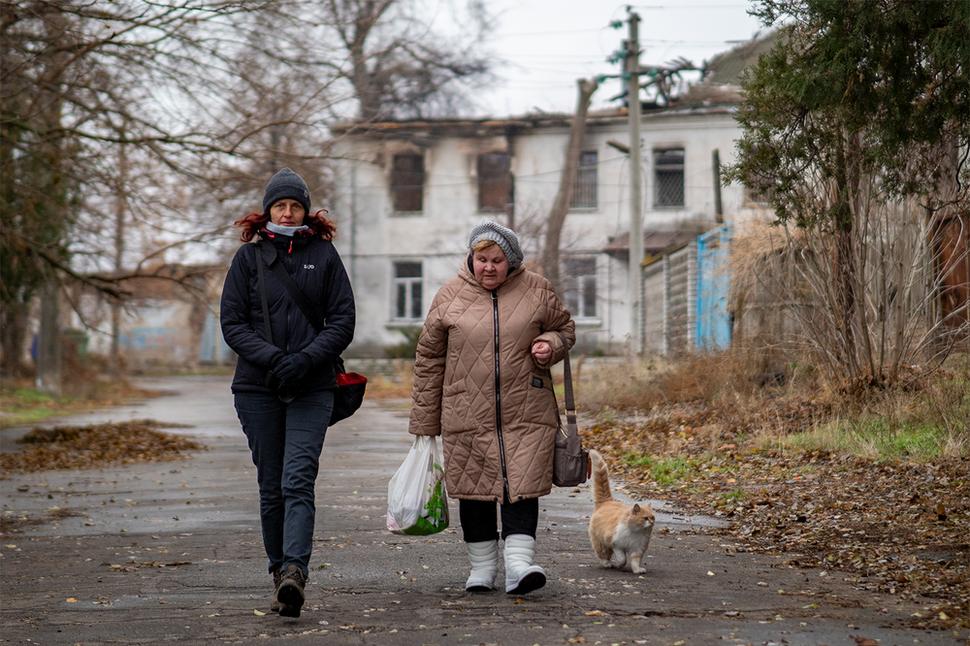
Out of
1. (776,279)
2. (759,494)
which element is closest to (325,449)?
(776,279)

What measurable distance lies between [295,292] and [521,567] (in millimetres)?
1688

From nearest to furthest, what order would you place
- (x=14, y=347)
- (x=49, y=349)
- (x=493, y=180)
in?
(x=49, y=349), (x=14, y=347), (x=493, y=180)

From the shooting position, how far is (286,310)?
21.1ft

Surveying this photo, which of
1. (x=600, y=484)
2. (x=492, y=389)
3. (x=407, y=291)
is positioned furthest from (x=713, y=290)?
(x=407, y=291)

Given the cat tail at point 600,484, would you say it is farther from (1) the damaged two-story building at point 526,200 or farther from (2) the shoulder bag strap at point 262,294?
(1) the damaged two-story building at point 526,200

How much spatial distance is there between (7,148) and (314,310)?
45.1 feet

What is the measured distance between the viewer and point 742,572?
286 inches

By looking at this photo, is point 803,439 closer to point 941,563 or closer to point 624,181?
point 941,563

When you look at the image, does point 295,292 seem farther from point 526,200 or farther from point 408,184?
point 408,184

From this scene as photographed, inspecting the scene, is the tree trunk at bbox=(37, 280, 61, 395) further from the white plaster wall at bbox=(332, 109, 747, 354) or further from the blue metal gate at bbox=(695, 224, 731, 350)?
the blue metal gate at bbox=(695, 224, 731, 350)

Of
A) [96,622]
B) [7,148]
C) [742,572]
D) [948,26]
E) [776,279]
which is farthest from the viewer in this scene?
[7,148]

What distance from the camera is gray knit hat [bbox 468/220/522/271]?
6.64 meters

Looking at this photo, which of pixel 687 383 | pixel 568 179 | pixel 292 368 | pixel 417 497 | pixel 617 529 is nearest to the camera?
pixel 292 368

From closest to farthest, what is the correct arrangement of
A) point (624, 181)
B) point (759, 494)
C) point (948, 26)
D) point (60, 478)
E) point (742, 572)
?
point (948, 26) → point (742, 572) → point (759, 494) → point (60, 478) → point (624, 181)
